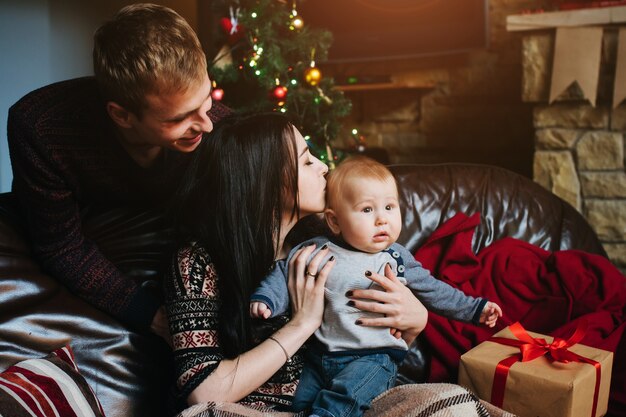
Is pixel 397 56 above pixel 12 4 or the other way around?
the other way around

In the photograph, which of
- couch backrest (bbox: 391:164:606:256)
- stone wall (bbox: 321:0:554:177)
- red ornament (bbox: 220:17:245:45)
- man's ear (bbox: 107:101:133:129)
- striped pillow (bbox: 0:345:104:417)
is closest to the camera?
striped pillow (bbox: 0:345:104:417)

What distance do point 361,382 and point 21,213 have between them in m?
0.91

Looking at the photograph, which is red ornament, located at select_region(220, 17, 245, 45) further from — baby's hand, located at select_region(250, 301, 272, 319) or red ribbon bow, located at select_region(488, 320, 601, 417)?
red ribbon bow, located at select_region(488, 320, 601, 417)

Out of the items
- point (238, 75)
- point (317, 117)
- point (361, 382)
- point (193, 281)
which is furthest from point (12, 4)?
point (361, 382)

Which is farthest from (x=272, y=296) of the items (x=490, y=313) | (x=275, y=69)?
(x=275, y=69)

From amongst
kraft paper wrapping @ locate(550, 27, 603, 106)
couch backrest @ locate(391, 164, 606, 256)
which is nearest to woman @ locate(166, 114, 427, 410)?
couch backrest @ locate(391, 164, 606, 256)

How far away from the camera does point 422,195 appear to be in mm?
2094

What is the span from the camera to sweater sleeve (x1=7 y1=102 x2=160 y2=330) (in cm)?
149

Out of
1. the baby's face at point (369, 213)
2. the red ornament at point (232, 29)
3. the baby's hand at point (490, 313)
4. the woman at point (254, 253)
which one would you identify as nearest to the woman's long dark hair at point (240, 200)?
the woman at point (254, 253)

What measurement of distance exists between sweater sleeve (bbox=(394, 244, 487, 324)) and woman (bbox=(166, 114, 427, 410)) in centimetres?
9

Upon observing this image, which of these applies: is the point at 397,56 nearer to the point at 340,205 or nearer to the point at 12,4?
the point at 12,4

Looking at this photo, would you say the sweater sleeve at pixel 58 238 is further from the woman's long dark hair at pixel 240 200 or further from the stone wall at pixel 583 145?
the stone wall at pixel 583 145

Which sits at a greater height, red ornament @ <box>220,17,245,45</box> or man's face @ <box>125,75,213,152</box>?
red ornament @ <box>220,17,245,45</box>

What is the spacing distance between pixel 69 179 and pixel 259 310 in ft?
1.81
